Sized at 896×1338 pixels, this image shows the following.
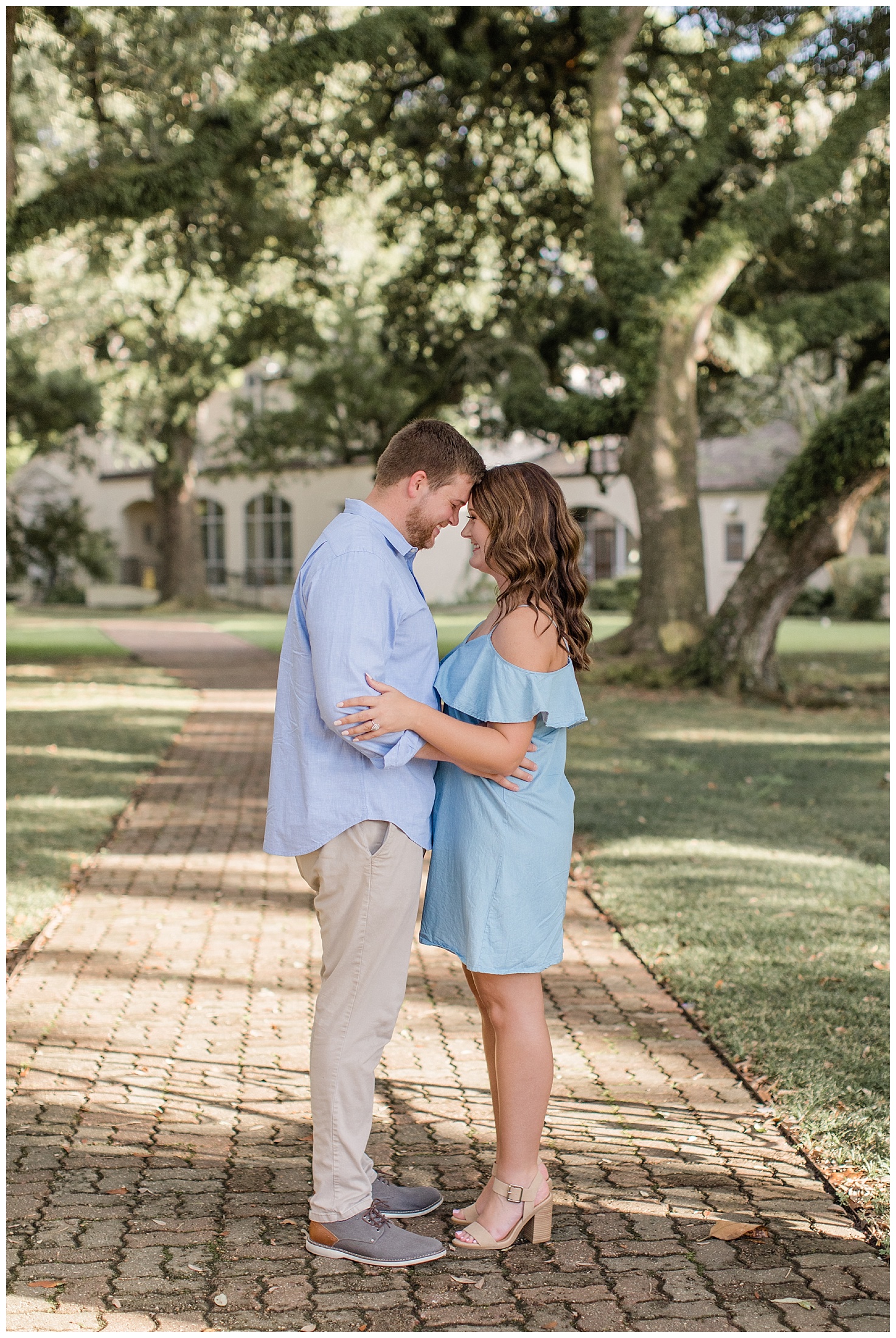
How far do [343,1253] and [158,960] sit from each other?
2865 mm

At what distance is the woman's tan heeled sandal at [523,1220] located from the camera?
3293mm

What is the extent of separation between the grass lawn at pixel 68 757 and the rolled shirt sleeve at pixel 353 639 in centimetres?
376

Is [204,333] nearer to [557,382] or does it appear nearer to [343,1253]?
[557,382]

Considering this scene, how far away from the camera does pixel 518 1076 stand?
326 cm

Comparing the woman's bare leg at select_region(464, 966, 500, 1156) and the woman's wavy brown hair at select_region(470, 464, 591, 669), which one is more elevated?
the woman's wavy brown hair at select_region(470, 464, 591, 669)

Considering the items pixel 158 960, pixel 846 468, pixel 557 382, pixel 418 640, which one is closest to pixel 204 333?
pixel 557 382

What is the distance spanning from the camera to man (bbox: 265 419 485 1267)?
3.05 meters

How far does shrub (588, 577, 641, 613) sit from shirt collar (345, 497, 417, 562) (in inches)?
1392

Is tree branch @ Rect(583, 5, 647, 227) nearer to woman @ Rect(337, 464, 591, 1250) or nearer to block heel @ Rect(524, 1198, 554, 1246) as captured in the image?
woman @ Rect(337, 464, 591, 1250)

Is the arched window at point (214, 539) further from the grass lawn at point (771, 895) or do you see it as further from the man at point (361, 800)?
the man at point (361, 800)

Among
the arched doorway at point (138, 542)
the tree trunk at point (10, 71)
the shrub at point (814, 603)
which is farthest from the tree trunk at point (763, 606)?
the arched doorway at point (138, 542)

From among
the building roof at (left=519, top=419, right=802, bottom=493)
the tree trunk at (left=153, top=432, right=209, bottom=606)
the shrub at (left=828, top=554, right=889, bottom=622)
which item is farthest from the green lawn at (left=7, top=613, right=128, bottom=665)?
the shrub at (left=828, top=554, right=889, bottom=622)

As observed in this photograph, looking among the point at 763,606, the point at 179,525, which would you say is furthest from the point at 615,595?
the point at 763,606

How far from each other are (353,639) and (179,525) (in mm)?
37783
